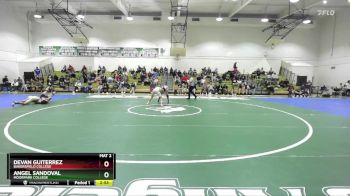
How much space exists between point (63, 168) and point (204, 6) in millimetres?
27663

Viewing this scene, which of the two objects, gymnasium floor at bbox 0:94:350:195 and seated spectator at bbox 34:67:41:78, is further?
seated spectator at bbox 34:67:41:78

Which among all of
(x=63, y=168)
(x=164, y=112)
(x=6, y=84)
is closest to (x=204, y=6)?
(x=164, y=112)

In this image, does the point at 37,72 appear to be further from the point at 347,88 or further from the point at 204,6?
the point at 347,88

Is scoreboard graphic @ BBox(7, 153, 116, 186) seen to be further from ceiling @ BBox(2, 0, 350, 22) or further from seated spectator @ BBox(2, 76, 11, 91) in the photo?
seated spectator @ BBox(2, 76, 11, 91)

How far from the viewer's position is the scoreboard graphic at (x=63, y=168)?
238cm

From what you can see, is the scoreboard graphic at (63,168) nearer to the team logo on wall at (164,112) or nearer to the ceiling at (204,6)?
the team logo on wall at (164,112)

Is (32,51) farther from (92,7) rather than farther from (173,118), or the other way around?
(173,118)

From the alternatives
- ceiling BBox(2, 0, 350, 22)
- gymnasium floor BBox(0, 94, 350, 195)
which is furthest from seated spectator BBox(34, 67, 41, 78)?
gymnasium floor BBox(0, 94, 350, 195)

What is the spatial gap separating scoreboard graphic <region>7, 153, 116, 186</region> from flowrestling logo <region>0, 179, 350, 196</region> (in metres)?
1.41

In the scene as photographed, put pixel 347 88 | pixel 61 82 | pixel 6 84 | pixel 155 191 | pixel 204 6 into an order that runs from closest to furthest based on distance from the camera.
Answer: pixel 155 191, pixel 6 84, pixel 347 88, pixel 61 82, pixel 204 6

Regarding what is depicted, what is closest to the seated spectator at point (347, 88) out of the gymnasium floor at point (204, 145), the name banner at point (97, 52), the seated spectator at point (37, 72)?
the gymnasium floor at point (204, 145)

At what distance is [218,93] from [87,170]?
2508 centimetres

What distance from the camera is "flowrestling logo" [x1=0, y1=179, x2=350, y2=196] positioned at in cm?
373

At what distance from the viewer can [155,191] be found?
12.7 ft
